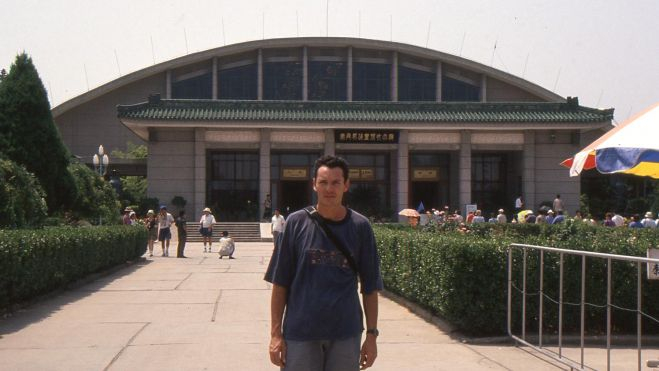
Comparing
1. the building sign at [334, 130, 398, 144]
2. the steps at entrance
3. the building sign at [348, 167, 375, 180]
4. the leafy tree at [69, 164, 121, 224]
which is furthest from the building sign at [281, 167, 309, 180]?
the leafy tree at [69, 164, 121, 224]

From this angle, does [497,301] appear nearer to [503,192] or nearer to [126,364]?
[126,364]

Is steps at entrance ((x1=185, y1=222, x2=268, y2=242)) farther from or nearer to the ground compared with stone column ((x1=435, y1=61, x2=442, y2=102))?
nearer to the ground

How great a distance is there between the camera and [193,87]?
61.3 m

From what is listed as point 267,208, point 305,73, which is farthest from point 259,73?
point 267,208

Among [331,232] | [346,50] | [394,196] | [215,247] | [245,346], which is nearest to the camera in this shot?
[331,232]

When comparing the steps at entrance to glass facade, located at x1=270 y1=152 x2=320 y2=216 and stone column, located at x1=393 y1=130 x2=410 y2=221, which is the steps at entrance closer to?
glass facade, located at x1=270 y1=152 x2=320 y2=216

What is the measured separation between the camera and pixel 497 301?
410 inches

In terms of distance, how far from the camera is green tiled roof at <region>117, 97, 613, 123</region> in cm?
4406

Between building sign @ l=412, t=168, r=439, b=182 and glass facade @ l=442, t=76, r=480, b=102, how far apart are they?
1400 cm

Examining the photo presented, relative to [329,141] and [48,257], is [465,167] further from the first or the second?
[48,257]

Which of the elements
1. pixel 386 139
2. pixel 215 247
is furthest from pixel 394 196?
pixel 215 247

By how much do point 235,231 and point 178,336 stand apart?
31.7 m

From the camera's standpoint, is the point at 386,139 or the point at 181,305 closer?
the point at 181,305

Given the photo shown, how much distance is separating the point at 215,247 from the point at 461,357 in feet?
88.4
